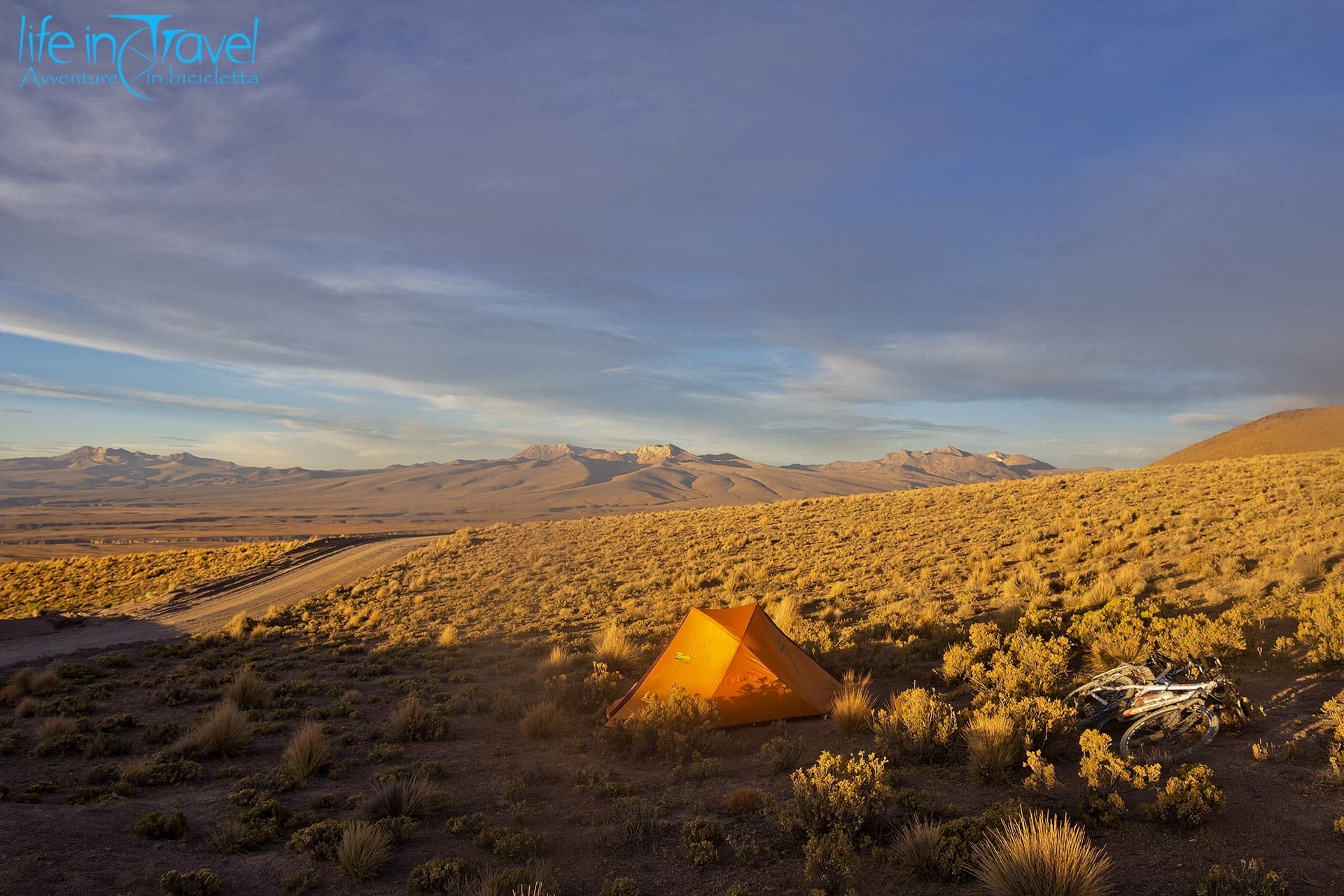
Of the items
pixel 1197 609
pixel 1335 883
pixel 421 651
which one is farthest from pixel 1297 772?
pixel 421 651

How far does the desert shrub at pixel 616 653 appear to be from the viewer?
12594 mm

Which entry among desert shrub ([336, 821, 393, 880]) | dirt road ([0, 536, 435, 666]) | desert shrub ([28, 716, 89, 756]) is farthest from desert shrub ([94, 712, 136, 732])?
dirt road ([0, 536, 435, 666])

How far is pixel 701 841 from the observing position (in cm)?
586

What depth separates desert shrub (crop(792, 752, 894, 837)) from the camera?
580 centimetres

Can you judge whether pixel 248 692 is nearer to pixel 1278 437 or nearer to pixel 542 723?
pixel 542 723

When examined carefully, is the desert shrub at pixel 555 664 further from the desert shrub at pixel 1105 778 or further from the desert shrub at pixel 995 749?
the desert shrub at pixel 1105 778

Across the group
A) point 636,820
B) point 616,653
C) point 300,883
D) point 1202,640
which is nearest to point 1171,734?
point 1202,640

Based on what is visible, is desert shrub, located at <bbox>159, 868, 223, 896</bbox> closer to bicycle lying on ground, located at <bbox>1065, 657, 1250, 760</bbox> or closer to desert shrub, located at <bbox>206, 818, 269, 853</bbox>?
desert shrub, located at <bbox>206, 818, 269, 853</bbox>

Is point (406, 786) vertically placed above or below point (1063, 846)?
below

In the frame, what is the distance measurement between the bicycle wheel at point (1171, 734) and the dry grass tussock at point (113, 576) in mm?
33180

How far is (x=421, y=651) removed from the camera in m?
15.6

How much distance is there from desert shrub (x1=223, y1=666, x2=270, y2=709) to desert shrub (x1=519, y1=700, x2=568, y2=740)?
540 centimetres

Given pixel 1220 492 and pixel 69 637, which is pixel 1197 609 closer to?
pixel 1220 492

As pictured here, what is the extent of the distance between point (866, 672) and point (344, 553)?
117 ft
